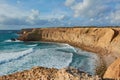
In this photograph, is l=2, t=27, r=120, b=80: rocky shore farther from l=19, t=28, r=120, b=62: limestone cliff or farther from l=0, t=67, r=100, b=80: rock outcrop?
l=0, t=67, r=100, b=80: rock outcrop

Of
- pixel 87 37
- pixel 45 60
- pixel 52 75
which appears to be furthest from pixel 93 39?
pixel 52 75

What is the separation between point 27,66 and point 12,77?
21955 mm

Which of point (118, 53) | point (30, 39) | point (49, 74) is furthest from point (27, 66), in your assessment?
point (30, 39)

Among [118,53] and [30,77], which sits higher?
[30,77]

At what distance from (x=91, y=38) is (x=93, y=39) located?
5.07 ft

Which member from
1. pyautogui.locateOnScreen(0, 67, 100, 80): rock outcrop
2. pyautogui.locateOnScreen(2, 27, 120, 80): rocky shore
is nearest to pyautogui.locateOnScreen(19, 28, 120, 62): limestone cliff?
pyautogui.locateOnScreen(2, 27, 120, 80): rocky shore

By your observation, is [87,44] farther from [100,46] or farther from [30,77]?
[30,77]

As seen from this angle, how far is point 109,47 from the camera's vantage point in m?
44.3

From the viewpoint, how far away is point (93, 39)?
56688 mm

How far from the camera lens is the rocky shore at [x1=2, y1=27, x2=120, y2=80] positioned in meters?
37.4

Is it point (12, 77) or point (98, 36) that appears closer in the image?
point (12, 77)

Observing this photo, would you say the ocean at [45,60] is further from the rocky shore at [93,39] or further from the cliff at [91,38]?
the cliff at [91,38]

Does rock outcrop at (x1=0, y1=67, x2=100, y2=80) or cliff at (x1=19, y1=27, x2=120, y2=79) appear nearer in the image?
rock outcrop at (x1=0, y1=67, x2=100, y2=80)

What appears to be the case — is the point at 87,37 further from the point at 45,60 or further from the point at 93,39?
the point at 45,60
